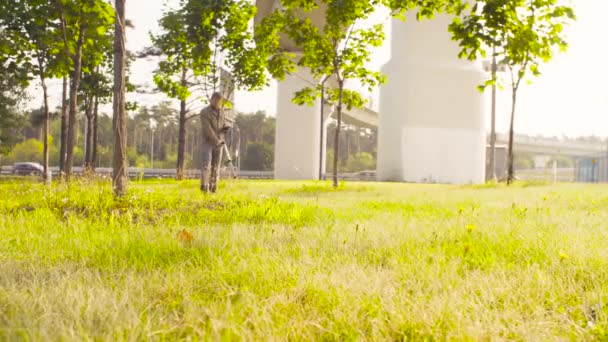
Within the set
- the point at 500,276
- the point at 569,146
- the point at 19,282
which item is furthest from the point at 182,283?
the point at 569,146

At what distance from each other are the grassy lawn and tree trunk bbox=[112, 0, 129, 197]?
2146 mm

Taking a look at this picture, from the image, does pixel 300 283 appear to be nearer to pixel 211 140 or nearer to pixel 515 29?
pixel 515 29

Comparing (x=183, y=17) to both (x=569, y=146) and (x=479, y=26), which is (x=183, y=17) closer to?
(x=479, y=26)

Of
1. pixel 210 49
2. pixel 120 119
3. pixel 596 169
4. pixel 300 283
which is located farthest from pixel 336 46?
pixel 596 169

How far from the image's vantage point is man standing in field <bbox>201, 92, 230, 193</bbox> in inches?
A: 407

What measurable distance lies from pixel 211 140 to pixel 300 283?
8.35m

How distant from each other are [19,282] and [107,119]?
247ft

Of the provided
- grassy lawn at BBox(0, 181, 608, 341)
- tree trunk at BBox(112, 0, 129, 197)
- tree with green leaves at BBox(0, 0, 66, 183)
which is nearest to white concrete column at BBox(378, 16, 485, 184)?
tree with green leaves at BBox(0, 0, 66, 183)

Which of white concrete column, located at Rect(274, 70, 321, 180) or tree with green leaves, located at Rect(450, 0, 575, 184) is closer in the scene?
tree with green leaves, located at Rect(450, 0, 575, 184)

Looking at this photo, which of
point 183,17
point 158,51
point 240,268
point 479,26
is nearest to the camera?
point 240,268

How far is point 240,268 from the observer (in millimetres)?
2646

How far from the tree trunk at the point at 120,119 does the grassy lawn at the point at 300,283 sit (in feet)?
7.04

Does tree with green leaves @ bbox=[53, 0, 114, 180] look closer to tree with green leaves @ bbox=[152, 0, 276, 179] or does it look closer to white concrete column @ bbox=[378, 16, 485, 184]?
tree with green leaves @ bbox=[152, 0, 276, 179]

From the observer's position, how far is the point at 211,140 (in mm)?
10367
